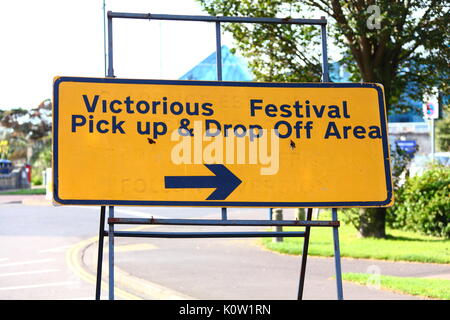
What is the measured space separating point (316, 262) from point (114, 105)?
811 cm

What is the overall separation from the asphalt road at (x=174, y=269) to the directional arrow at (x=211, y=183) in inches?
175

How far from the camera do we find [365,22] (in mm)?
13609

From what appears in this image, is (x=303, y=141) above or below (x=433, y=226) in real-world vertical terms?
above

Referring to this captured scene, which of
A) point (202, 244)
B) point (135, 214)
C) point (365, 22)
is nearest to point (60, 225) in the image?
point (135, 214)

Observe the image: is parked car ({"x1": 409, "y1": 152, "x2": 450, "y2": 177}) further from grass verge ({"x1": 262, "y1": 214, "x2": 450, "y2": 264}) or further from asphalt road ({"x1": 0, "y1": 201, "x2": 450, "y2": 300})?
asphalt road ({"x1": 0, "y1": 201, "x2": 450, "y2": 300})

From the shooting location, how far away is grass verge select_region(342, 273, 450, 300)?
872cm

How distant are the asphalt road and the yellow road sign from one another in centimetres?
420

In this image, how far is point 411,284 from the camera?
9.34 m

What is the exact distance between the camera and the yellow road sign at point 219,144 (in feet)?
15.5

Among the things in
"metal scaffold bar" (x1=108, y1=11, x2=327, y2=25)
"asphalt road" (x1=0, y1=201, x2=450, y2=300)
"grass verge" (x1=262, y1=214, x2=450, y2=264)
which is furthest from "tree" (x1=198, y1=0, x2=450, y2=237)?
"metal scaffold bar" (x1=108, y1=11, x2=327, y2=25)

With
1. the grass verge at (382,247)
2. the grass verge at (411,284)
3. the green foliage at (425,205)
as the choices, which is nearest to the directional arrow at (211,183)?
the grass verge at (411,284)

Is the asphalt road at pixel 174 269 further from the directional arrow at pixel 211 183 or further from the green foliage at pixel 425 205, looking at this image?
the directional arrow at pixel 211 183
